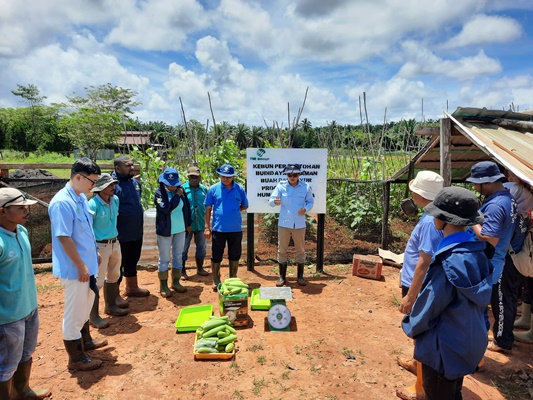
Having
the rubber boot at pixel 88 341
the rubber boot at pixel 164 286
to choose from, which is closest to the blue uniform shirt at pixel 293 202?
the rubber boot at pixel 164 286

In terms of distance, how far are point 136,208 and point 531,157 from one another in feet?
15.9

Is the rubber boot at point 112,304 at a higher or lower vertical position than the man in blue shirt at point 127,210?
lower

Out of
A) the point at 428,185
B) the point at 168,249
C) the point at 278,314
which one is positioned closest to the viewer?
the point at 428,185

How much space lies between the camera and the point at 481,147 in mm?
3977

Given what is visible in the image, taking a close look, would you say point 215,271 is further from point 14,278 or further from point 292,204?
point 14,278

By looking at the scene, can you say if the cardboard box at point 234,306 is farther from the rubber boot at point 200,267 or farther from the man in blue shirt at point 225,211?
the rubber boot at point 200,267

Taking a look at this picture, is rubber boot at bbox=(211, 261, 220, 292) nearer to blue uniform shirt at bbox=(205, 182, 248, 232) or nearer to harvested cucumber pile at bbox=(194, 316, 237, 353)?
blue uniform shirt at bbox=(205, 182, 248, 232)

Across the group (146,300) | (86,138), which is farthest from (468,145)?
(86,138)

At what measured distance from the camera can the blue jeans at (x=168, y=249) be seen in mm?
5047

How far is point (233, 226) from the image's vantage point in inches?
205

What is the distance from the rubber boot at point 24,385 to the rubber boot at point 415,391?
10.4 ft

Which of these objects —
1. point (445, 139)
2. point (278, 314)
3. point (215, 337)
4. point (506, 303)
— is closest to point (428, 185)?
point (506, 303)

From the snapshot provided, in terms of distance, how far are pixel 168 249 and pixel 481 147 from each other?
4.32 meters

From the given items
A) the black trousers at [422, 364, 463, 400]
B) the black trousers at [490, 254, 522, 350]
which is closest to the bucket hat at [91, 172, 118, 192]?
the black trousers at [422, 364, 463, 400]
